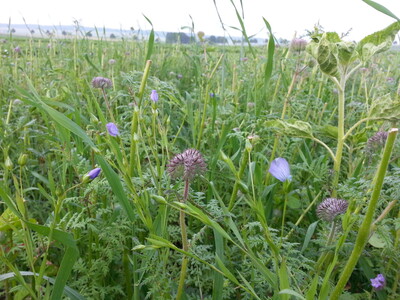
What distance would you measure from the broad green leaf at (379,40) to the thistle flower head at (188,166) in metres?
0.67

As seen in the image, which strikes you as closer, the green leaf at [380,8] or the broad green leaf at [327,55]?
the green leaf at [380,8]

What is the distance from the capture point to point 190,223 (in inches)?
51.0

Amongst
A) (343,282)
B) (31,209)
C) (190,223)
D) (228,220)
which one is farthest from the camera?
(31,209)

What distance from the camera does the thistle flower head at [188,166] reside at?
0.90 metres

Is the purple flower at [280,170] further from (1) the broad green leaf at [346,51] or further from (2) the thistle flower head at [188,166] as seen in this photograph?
(1) the broad green leaf at [346,51]

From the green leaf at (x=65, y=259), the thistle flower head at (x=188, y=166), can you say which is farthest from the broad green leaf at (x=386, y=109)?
the green leaf at (x=65, y=259)

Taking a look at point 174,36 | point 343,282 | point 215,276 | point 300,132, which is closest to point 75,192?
point 215,276

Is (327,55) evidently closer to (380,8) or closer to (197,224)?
(380,8)

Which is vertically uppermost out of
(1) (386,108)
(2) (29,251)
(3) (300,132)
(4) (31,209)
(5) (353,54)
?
(5) (353,54)

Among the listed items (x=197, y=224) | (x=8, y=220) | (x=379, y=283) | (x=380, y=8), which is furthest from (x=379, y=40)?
(x=8, y=220)

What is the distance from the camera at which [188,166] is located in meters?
0.90

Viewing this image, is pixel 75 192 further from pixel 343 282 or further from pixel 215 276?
pixel 343 282

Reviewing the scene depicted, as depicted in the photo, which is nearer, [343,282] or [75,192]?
[343,282]

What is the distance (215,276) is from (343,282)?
12.0 inches
